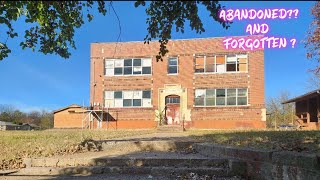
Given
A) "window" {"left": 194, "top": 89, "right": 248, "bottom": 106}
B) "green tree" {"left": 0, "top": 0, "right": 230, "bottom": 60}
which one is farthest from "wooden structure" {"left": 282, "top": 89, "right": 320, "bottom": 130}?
"green tree" {"left": 0, "top": 0, "right": 230, "bottom": 60}

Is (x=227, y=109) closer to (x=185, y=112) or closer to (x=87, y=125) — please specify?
(x=185, y=112)

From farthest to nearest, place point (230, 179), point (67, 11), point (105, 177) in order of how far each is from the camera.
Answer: point (105, 177), point (230, 179), point (67, 11)

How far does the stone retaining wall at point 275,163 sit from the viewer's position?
5.23 metres

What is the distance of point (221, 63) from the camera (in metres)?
32.2

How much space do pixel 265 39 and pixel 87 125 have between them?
1687 centimetres

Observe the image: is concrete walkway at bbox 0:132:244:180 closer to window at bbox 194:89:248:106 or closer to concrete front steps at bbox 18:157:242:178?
concrete front steps at bbox 18:157:242:178

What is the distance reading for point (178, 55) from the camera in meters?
33.0

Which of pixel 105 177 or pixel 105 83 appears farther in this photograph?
pixel 105 83

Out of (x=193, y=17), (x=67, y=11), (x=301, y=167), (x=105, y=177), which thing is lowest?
(x=105, y=177)

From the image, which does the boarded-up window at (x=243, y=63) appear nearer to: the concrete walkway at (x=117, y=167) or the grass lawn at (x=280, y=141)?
the grass lawn at (x=280, y=141)

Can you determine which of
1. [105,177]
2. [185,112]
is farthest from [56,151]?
[185,112]

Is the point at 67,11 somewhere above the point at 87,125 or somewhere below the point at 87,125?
above

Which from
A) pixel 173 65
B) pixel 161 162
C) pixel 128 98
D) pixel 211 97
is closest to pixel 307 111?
pixel 211 97

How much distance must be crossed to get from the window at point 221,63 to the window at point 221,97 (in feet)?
5.50
